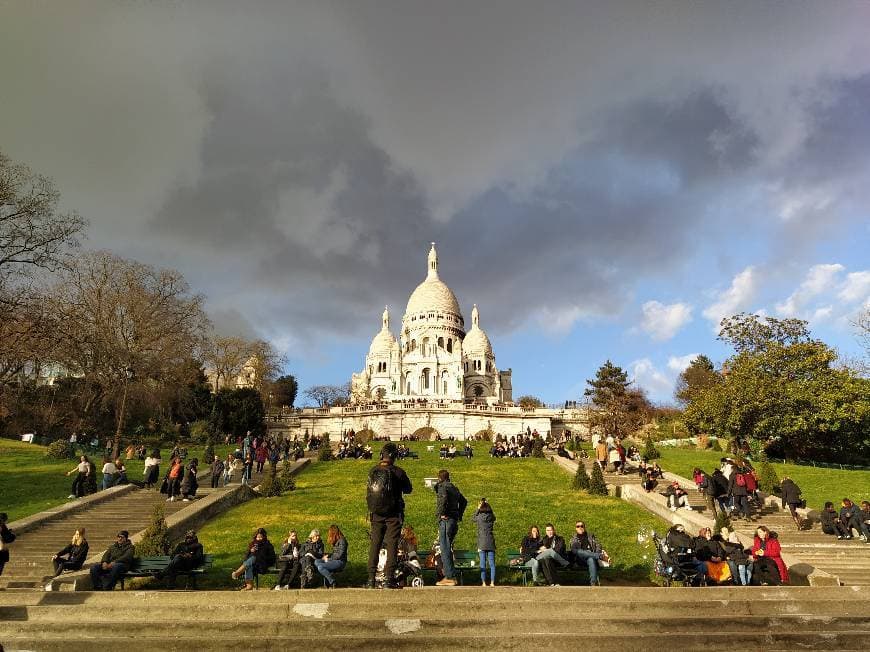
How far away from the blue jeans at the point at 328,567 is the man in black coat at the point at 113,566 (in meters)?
3.30

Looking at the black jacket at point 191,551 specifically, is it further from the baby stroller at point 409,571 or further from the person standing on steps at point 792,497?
the person standing on steps at point 792,497

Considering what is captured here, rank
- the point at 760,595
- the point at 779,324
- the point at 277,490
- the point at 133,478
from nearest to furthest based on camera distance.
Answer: the point at 760,595
the point at 277,490
the point at 133,478
the point at 779,324

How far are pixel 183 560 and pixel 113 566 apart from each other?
3.54ft

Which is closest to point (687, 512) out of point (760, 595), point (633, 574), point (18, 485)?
point (633, 574)

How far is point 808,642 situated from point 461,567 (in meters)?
4.91

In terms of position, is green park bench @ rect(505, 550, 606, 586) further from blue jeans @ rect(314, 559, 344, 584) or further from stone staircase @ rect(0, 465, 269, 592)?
stone staircase @ rect(0, 465, 269, 592)

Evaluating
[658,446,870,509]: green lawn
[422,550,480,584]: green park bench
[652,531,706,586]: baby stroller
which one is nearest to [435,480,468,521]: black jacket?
[422,550,480,584]: green park bench

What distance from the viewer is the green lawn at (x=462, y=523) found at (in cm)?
1216

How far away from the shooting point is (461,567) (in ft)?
32.6

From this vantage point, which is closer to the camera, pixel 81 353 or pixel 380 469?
pixel 380 469

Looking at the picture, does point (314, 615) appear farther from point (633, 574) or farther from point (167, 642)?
point (633, 574)

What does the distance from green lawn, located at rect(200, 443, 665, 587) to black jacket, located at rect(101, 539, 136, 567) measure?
59.4 inches

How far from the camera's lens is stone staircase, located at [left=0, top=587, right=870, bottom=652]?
7.20 meters

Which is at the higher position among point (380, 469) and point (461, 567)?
point (380, 469)
